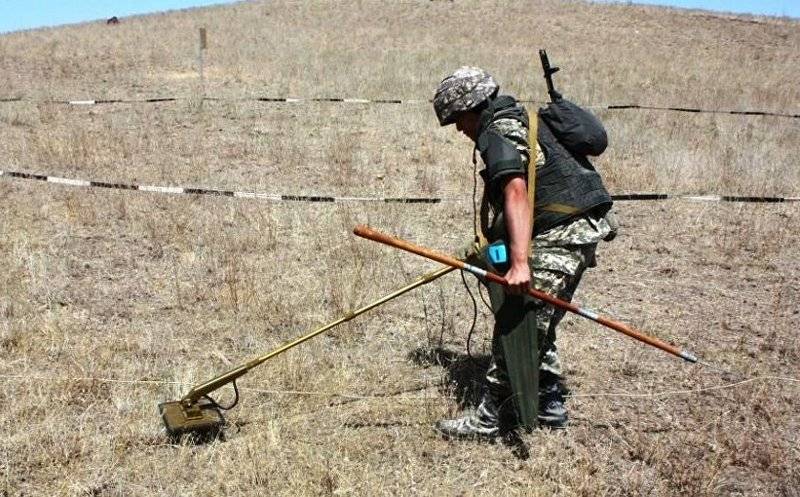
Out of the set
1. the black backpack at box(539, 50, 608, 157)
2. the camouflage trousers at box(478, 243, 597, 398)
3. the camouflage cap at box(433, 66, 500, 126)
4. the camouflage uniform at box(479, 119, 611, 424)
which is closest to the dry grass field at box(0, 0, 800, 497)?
the camouflage trousers at box(478, 243, 597, 398)

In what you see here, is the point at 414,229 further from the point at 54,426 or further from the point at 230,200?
the point at 54,426

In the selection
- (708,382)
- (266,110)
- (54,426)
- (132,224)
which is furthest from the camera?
(266,110)

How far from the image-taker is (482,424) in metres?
3.87

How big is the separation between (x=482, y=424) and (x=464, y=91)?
1.73 metres

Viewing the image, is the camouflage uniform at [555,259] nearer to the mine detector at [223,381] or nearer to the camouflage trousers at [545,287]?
the camouflage trousers at [545,287]

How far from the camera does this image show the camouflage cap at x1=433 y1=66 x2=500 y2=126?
357 centimetres

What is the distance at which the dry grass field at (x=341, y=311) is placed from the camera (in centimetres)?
365

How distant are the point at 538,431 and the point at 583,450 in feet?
0.81

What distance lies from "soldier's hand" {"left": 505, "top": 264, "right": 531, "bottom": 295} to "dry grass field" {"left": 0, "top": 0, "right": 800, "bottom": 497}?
3.12 ft

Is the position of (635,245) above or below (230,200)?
below

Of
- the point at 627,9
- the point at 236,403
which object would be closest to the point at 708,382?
the point at 236,403

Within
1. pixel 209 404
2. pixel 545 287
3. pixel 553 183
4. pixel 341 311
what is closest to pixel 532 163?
pixel 553 183

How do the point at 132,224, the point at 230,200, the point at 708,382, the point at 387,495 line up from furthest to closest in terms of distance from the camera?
1. the point at 230,200
2. the point at 132,224
3. the point at 708,382
4. the point at 387,495

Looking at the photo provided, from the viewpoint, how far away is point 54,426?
149 inches
